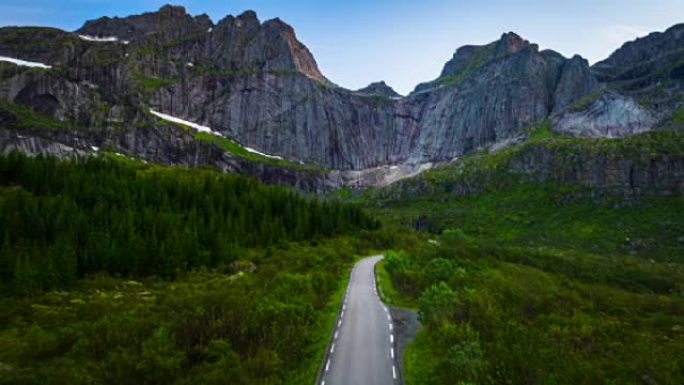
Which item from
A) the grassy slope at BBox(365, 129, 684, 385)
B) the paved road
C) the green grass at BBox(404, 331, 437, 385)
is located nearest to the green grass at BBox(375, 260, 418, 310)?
the grassy slope at BBox(365, 129, 684, 385)

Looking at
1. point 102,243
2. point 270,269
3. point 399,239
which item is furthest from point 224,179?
point 270,269

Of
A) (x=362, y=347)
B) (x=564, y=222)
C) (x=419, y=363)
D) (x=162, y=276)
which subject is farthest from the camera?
(x=564, y=222)

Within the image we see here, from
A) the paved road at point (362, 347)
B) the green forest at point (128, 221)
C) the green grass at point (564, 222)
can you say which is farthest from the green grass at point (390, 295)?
the green grass at point (564, 222)

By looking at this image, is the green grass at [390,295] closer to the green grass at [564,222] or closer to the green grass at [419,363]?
the green grass at [419,363]

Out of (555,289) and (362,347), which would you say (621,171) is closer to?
(555,289)

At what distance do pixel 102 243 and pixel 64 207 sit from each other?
1645 centimetres

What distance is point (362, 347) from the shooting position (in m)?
29.4

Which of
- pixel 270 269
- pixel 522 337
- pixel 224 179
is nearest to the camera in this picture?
pixel 522 337

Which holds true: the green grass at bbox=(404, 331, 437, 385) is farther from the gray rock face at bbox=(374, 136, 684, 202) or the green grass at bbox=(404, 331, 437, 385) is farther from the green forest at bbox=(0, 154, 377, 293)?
the gray rock face at bbox=(374, 136, 684, 202)

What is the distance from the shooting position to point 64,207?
253 ft

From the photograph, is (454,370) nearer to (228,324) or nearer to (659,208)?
(228,324)

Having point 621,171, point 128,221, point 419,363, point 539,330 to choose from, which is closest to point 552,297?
point 539,330

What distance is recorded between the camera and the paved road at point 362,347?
24141 millimetres

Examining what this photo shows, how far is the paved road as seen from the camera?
2414cm
